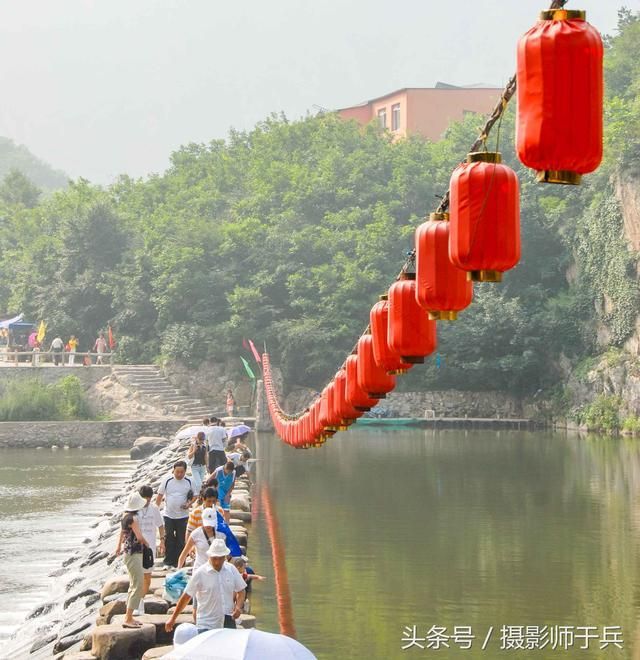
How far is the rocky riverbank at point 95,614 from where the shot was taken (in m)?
12.6

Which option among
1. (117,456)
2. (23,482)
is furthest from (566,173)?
(117,456)

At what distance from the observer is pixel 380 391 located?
673 inches

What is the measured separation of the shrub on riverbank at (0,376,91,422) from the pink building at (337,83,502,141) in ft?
97.3

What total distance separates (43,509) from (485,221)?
22378 mm

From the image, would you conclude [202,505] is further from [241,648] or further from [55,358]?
[55,358]

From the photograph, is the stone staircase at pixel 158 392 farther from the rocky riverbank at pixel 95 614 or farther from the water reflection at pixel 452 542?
the rocky riverbank at pixel 95 614

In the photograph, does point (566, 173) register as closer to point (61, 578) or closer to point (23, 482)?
point (61, 578)

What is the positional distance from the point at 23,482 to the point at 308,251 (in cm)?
2469

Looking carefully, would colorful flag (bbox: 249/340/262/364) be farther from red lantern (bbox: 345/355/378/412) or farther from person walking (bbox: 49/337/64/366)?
red lantern (bbox: 345/355/378/412)

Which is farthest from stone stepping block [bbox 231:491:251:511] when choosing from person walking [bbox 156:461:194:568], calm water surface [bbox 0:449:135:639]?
person walking [bbox 156:461:194:568]

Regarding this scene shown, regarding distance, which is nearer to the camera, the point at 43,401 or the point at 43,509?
the point at 43,509

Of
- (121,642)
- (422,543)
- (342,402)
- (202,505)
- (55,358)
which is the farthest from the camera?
(55,358)

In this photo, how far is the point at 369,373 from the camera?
1680 centimetres

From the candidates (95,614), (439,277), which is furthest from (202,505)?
(439,277)
